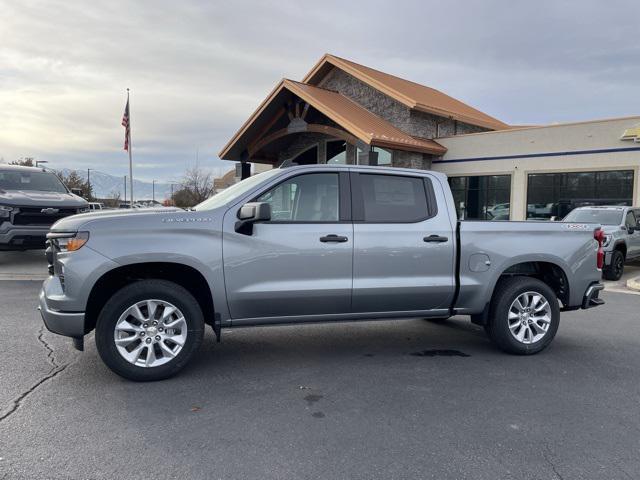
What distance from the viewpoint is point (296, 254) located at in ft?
15.5

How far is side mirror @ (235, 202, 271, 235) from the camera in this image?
14.5 feet

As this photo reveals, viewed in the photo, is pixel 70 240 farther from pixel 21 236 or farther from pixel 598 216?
pixel 598 216

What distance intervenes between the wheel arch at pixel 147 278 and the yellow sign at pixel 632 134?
50.0ft

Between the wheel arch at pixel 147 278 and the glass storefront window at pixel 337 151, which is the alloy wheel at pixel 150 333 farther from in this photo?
the glass storefront window at pixel 337 151

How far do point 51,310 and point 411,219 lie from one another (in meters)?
3.37

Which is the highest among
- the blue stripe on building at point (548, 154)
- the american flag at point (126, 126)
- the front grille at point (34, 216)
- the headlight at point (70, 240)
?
the american flag at point (126, 126)

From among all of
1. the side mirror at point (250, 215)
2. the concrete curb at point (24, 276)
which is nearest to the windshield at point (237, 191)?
the side mirror at point (250, 215)

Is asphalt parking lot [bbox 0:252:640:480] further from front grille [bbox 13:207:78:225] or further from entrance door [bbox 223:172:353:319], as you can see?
front grille [bbox 13:207:78:225]

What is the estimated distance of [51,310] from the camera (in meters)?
4.30

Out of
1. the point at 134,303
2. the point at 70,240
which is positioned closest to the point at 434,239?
the point at 134,303

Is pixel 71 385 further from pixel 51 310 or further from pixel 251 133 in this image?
pixel 251 133

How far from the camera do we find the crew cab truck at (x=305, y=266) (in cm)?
436

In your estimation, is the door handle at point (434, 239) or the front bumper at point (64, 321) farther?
the door handle at point (434, 239)

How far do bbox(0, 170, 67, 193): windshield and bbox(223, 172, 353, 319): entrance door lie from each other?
9.40 metres
